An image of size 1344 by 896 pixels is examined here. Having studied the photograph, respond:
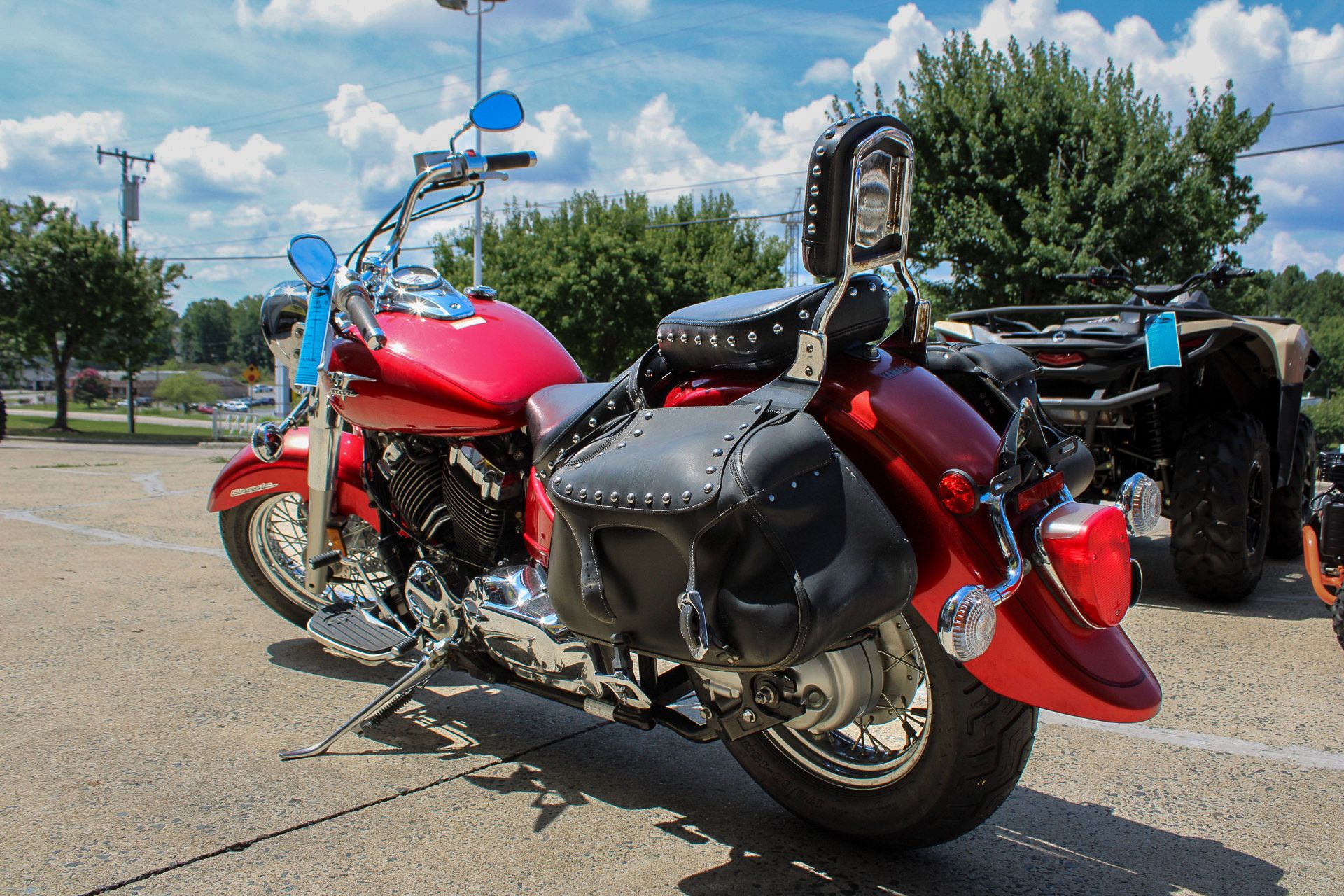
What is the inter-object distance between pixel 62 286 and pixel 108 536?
2472 centimetres

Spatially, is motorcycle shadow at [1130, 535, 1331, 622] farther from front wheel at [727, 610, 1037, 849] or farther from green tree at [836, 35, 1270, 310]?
green tree at [836, 35, 1270, 310]

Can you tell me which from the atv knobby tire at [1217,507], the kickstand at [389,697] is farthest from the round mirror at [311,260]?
the atv knobby tire at [1217,507]

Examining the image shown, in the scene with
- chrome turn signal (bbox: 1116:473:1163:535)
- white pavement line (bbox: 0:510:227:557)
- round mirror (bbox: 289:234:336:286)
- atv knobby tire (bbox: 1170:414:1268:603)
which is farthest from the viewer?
white pavement line (bbox: 0:510:227:557)

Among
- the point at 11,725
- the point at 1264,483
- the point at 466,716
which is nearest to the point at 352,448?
the point at 466,716

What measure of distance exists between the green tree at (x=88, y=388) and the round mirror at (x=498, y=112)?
7017cm

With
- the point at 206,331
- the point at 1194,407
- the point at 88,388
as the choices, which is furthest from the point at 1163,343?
the point at 206,331

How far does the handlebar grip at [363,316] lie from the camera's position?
2.59 metres

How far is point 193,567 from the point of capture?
5.32 meters

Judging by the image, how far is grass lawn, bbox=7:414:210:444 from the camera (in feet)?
80.1

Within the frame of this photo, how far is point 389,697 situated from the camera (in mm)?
2809

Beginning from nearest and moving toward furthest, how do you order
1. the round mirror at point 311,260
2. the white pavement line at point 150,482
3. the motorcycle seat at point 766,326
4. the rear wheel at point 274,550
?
the motorcycle seat at point 766,326
the round mirror at point 311,260
the rear wheel at point 274,550
the white pavement line at point 150,482

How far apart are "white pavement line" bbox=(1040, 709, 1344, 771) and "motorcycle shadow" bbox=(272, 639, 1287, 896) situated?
0.48 m

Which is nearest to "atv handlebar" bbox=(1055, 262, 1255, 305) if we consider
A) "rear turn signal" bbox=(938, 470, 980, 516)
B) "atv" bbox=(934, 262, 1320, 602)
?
"atv" bbox=(934, 262, 1320, 602)

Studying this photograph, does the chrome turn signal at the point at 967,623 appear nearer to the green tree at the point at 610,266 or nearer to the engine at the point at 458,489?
the engine at the point at 458,489
